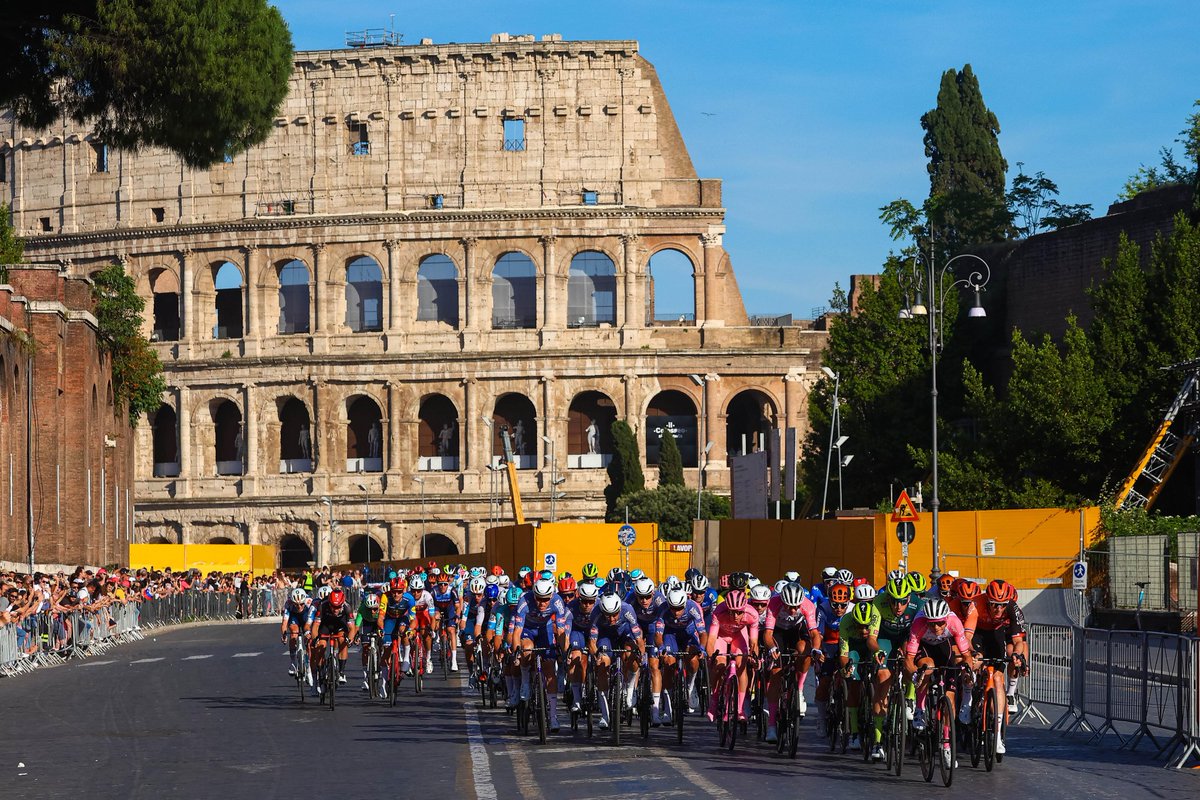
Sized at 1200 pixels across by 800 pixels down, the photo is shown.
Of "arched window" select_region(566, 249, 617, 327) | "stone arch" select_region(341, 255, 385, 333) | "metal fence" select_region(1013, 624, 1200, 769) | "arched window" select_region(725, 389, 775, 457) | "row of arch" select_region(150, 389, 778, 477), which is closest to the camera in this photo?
"metal fence" select_region(1013, 624, 1200, 769)

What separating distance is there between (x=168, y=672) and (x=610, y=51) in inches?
2308

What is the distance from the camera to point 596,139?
284ft

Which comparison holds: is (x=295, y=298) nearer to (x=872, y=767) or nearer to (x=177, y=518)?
(x=177, y=518)

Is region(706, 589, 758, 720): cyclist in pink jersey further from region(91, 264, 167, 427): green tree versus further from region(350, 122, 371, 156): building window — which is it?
region(350, 122, 371, 156): building window

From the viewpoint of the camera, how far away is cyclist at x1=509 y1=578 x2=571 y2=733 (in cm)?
1822

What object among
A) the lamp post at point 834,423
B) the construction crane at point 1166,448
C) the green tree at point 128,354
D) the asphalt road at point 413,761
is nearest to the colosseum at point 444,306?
the green tree at point 128,354

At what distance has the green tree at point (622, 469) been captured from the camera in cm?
8000

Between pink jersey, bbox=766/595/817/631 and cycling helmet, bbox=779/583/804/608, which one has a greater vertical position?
cycling helmet, bbox=779/583/804/608

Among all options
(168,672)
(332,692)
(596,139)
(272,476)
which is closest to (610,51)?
(596,139)

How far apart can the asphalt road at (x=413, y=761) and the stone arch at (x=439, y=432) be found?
6322 centimetres

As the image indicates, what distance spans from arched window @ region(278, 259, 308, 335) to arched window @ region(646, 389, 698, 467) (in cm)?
1574

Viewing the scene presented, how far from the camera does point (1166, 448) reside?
5156 centimetres

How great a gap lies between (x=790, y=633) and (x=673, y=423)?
2707 inches

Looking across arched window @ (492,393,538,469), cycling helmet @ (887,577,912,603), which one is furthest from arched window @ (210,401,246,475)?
cycling helmet @ (887,577,912,603)
